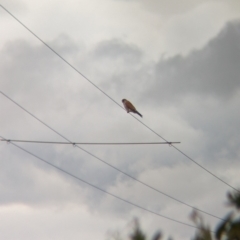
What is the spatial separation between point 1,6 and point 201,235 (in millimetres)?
13315

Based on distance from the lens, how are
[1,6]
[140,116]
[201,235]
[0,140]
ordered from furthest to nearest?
[140,116], [201,235], [0,140], [1,6]

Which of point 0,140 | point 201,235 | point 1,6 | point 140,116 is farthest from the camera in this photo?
point 140,116

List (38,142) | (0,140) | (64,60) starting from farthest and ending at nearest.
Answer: (0,140)
(38,142)
(64,60)

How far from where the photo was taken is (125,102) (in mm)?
27234

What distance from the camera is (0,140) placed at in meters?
21.6

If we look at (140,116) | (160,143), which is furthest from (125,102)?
(160,143)

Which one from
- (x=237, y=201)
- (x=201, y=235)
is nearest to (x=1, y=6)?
(x=201, y=235)

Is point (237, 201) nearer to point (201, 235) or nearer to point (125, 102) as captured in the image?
point (201, 235)

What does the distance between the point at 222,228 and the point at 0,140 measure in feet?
46.5

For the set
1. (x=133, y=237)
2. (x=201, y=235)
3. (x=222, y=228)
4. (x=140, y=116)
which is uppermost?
(x=140, y=116)

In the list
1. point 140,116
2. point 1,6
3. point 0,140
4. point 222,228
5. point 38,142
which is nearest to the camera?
point 1,6

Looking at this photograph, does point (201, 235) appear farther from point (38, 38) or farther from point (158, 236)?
point (38, 38)

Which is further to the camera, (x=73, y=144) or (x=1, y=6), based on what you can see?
(x=73, y=144)

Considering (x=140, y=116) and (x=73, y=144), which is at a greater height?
(x=140, y=116)
